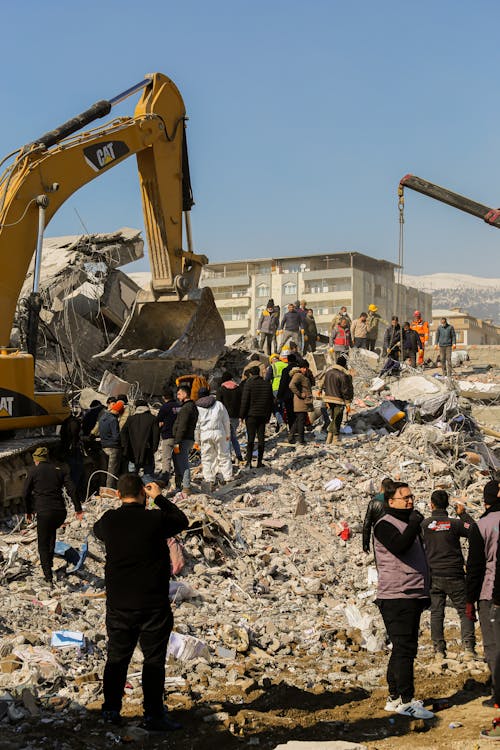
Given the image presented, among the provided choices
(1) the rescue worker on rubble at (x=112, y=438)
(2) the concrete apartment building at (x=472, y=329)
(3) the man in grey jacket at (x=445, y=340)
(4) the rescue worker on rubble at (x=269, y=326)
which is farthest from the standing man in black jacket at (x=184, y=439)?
(2) the concrete apartment building at (x=472, y=329)

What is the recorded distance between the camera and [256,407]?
14.9 m

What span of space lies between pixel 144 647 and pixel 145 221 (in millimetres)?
10889

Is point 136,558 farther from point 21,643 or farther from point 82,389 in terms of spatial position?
point 82,389

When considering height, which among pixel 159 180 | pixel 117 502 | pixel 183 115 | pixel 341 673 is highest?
pixel 183 115

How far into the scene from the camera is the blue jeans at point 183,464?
1339 centimetres

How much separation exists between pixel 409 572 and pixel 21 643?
328 centimetres

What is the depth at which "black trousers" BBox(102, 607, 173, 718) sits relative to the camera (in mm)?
6266

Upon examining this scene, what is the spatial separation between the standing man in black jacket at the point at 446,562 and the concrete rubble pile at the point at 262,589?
0.24m

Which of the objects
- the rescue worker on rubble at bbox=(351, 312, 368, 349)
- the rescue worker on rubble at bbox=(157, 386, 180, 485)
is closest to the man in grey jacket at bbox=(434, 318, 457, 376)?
the rescue worker on rubble at bbox=(351, 312, 368, 349)

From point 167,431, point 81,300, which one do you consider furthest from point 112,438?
point 81,300

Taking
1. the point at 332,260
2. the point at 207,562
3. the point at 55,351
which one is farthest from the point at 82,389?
the point at 332,260

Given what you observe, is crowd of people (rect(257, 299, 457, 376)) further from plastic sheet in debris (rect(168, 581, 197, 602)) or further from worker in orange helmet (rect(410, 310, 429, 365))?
plastic sheet in debris (rect(168, 581, 197, 602))

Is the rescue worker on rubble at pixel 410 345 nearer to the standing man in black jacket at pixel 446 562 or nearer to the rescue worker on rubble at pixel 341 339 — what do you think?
the rescue worker on rubble at pixel 341 339

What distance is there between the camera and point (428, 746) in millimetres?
6074
